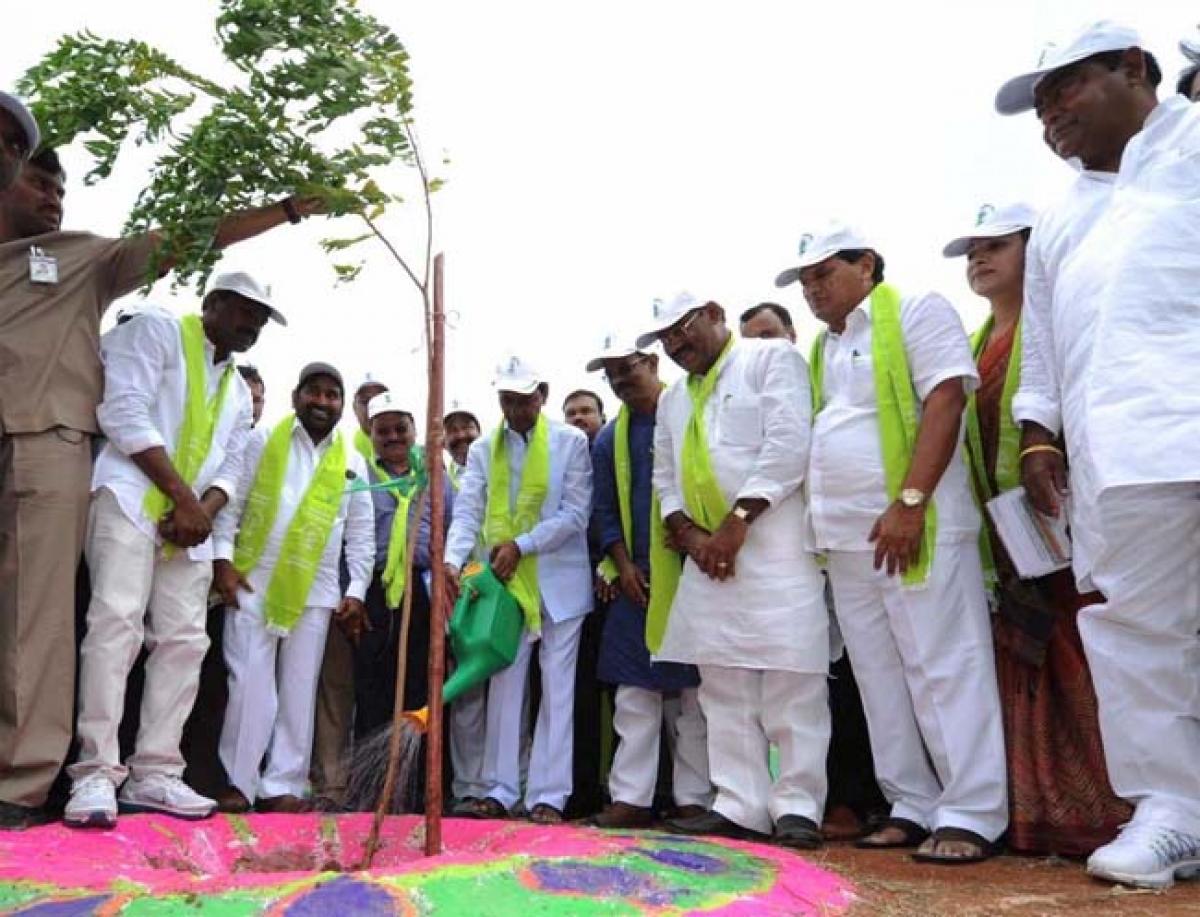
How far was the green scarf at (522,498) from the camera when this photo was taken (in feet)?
17.0

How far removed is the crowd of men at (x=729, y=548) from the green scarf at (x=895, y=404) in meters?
0.01

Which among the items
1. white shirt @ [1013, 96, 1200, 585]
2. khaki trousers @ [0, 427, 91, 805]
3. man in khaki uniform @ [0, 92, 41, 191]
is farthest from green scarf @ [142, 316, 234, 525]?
white shirt @ [1013, 96, 1200, 585]

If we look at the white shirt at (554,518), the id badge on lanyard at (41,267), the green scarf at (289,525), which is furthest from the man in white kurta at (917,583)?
the id badge on lanyard at (41,267)

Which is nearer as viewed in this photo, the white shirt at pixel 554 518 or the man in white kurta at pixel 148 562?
the man in white kurta at pixel 148 562

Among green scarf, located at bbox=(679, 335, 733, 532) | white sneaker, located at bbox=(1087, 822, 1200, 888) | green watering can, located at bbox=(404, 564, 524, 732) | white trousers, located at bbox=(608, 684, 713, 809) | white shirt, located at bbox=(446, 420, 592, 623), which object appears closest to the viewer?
white sneaker, located at bbox=(1087, 822, 1200, 888)

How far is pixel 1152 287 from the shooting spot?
10.2 feet

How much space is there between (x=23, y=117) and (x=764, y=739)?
11.3 ft

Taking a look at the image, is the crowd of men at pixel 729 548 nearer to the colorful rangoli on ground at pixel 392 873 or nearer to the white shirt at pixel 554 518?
the white shirt at pixel 554 518

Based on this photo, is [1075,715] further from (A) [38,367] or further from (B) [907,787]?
(A) [38,367]

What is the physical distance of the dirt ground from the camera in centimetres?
270

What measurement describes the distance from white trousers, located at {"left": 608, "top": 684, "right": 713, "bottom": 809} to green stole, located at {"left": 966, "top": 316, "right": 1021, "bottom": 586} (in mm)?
1464

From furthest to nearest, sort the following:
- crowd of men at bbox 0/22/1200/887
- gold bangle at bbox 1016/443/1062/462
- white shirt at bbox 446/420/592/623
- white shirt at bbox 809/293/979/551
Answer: white shirt at bbox 446/420/592/623 < white shirt at bbox 809/293/979/551 < gold bangle at bbox 1016/443/1062/462 < crowd of men at bbox 0/22/1200/887

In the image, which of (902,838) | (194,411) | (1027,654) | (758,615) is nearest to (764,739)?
(758,615)

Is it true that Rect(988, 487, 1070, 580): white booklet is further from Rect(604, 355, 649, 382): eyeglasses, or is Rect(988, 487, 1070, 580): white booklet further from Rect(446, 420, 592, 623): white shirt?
Rect(446, 420, 592, 623): white shirt
